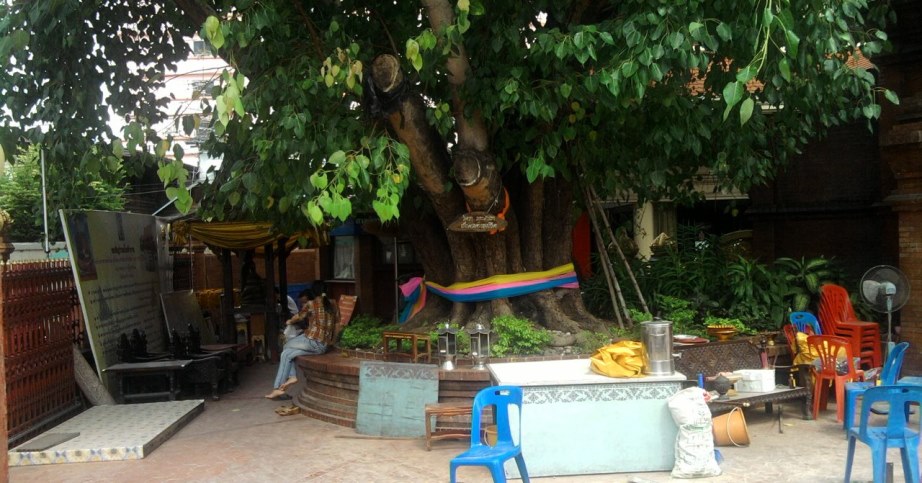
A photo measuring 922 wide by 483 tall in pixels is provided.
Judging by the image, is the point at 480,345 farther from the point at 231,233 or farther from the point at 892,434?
the point at 231,233

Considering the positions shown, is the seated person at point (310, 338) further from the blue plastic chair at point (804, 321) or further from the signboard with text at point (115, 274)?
the blue plastic chair at point (804, 321)

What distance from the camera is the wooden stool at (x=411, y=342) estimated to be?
26.6 ft

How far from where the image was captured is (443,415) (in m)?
7.35

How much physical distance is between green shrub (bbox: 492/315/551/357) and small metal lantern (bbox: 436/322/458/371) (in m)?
0.46

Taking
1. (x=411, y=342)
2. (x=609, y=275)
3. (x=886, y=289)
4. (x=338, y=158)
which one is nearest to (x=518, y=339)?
(x=411, y=342)

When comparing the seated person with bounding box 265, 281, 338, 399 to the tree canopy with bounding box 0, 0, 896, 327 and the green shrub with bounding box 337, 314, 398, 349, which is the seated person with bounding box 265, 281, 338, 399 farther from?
the tree canopy with bounding box 0, 0, 896, 327

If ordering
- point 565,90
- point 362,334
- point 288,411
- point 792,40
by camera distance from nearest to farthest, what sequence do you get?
point 792,40 → point 565,90 → point 288,411 → point 362,334

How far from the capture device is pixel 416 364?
25.5 feet

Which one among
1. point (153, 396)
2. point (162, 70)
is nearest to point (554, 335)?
point (153, 396)

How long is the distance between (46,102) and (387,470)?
5199mm

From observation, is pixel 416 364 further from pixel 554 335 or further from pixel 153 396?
pixel 153 396

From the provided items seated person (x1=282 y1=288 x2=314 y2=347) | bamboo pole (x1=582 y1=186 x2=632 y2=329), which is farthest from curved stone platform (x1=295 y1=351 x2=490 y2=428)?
bamboo pole (x1=582 y1=186 x2=632 y2=329)

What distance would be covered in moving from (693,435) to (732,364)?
2.12 metres

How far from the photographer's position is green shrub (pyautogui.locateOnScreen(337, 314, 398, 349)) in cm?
920
